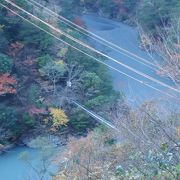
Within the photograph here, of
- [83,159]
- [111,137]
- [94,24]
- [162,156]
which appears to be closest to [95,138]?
[111,137]

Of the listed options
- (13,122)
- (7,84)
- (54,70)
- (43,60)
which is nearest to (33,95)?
(7,84)

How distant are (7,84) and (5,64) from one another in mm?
496

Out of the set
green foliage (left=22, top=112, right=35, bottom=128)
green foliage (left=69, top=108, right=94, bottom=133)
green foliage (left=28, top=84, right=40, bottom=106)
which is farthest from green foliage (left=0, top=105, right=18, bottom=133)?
green foliage (left=69, top=108, right=94, bottom=133)

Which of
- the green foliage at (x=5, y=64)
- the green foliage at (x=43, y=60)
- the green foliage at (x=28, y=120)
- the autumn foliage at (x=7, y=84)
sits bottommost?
the green foliage at (x=28, y=120)

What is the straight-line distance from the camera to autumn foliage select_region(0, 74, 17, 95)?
10.6 meters

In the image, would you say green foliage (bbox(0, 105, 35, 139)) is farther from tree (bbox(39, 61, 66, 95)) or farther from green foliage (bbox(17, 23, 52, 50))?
green foliage (bbox(17, 23, 52, 50))

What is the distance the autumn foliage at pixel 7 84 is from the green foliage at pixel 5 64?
0.13 m

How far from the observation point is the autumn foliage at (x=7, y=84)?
1059 cm

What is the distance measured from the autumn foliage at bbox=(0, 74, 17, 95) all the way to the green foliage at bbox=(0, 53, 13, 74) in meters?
0.13

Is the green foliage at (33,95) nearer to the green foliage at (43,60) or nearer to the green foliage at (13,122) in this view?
the green foliage at (13,122)

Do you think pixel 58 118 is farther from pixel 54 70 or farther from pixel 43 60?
pixel 43 60

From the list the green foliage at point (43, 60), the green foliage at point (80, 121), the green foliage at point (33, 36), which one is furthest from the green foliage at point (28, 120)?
the green foliage at point (33, 36)

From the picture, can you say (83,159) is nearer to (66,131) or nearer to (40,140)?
(40,140)

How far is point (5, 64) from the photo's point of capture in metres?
10.7
